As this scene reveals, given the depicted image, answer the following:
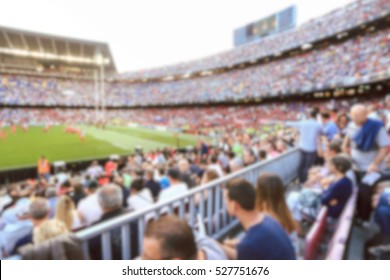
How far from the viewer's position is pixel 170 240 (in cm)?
121

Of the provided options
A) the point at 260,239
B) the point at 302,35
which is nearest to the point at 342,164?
the point at 260,239

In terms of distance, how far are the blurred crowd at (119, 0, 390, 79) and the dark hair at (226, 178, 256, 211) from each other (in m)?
26.2

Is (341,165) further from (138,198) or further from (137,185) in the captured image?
(137,185)

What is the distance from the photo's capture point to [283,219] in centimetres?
231

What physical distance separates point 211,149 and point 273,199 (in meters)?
9.05

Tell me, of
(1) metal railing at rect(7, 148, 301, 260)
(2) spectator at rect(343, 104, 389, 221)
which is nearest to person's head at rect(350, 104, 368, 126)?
(2) spectator at rect(343, 104, 389, 221)

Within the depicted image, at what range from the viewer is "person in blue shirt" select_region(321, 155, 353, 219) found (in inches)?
111

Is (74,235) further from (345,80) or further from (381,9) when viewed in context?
(381,9)

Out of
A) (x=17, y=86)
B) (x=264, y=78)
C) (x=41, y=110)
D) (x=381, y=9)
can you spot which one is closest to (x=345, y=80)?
(x=381, y=9)

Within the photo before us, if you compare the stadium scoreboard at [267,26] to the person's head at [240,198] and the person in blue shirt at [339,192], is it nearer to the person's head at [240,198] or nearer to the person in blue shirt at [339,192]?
the person in blue shirt at [339,192]

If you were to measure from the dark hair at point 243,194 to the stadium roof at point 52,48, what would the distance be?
4201 centimetres

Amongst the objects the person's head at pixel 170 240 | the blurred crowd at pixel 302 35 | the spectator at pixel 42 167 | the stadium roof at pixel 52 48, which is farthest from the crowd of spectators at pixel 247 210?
the stadium roof at pixel 52 48

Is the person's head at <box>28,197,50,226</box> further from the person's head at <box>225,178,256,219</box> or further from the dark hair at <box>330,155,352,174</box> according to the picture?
A: the dark hair at <box>330,155,352,174</box>
